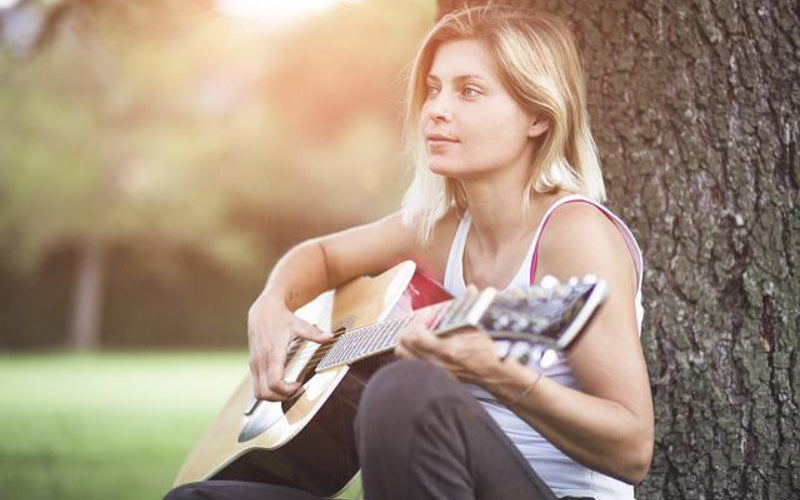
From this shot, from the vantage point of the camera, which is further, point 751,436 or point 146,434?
point 146,434

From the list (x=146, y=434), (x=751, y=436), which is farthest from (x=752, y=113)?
(x=146, y=434)

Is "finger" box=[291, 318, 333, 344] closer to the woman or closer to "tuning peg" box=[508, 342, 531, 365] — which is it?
the woman

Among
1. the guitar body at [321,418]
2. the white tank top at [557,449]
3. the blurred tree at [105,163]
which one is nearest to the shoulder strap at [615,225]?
the white tank top at [557,449]

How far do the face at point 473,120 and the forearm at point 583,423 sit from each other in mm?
670

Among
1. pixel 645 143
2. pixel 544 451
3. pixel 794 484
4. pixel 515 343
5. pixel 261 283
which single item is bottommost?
pixel 261 283

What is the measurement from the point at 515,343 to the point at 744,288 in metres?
1.18

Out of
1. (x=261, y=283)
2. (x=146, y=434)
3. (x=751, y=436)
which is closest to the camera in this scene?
(x=751, y=436)

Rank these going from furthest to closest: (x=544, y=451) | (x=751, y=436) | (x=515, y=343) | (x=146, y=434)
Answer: (x=146, y=434), (x=751, y=436), (x=544, y=451), (x=515, y=343)

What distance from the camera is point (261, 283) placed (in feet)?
76.1

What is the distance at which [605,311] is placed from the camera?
2.08 metres

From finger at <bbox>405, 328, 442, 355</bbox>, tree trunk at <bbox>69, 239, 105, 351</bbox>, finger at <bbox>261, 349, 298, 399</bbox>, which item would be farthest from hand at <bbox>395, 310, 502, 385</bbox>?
tree trunk at <bbox>69, 239, 105, 351</bbox>

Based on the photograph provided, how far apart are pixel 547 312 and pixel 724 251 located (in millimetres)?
1198

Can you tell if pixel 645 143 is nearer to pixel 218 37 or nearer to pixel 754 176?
pixel 754 176

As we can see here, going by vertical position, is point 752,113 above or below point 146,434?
above
